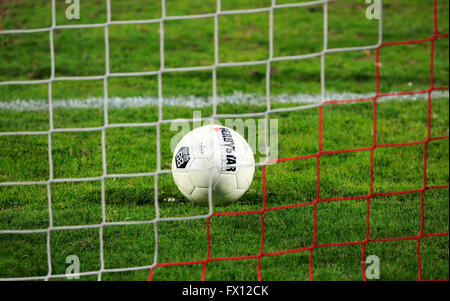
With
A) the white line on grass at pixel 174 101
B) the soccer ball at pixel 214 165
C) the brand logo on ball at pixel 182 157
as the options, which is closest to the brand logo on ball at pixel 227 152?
the soccer ball at pixel 214 165

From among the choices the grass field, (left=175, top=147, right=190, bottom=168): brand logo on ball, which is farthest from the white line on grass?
(left=175, top=147, right=190, bottom=168): brand logo on ball

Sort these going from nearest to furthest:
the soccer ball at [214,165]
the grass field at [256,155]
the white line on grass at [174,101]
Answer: the grass field at [256,155]
the soccer ball at [214,165]
the white line on grass at [174,101]

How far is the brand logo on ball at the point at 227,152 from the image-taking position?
378cm

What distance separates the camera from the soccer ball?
3.78 m

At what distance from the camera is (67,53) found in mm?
7660

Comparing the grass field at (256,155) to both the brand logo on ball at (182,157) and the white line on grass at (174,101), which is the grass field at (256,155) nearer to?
the white line on grass at (174,101)

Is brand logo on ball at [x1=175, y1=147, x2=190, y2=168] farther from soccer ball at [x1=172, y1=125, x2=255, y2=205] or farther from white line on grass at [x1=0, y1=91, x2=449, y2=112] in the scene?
white line on grass at [x1=0, y1=91, x2=449, y2=112]

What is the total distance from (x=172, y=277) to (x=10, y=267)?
93cm

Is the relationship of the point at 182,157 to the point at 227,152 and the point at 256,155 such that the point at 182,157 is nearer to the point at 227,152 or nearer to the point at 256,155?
the point at 227,152

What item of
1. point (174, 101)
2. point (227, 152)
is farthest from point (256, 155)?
point (174, 101)

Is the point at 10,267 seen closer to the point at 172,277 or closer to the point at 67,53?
the point at 172,277

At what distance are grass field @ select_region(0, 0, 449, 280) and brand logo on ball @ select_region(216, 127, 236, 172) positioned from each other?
0.33 m

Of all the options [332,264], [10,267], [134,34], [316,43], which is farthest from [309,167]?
[134,34]

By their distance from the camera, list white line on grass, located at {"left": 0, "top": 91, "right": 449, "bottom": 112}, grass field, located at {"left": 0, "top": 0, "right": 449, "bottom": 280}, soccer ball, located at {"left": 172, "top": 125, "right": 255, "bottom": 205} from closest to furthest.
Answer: grass field, located at {"left": 0, "top": 0, "right": 449, "bottom": 280} < soccer ball, located at {"left": 172, "top": 125, "right": 255, "bottom": 205} < white line on grass, located at {"left": 0, "top": 91, "right": 449, "bottom": 112}
